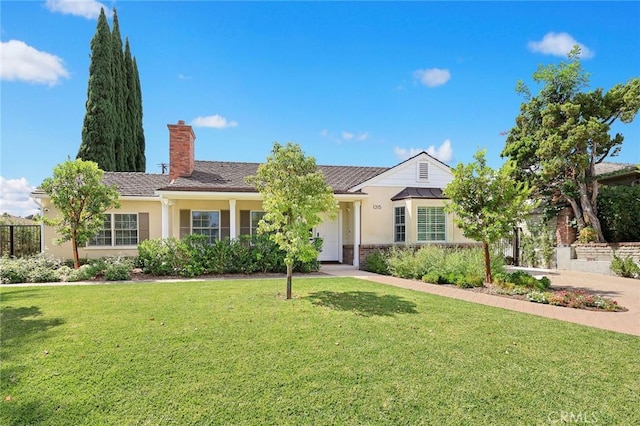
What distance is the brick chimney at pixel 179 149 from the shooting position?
16.4 meters

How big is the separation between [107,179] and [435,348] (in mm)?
18050

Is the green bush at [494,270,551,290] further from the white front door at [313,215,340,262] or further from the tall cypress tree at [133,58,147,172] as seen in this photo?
the tall cypress tree at [133,58,147,172]

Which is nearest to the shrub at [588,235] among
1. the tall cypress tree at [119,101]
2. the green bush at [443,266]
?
the green bush at [443,266]

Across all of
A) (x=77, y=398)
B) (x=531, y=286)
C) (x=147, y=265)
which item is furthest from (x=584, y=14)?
(x=147, y=265)

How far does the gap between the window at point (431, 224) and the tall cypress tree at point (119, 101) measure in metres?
25.4

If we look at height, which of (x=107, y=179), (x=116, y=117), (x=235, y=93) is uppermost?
(x=116, y=117)

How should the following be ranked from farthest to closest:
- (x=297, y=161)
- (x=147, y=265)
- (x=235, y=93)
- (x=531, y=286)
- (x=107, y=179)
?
(x=107, y=179)
(x=235, y=93)
(x=147, y=265)
(x=531, y=286)
(x=297, y=161)

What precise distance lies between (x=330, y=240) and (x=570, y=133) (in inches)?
450

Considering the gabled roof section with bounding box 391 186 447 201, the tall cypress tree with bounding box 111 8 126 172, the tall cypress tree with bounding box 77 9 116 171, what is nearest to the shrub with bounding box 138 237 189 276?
the gabled roof section with bounding box 391 186 447 201

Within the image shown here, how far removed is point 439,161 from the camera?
16.5 meters

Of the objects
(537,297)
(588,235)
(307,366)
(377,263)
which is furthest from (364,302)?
(588,235)

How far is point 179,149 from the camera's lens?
16.5 m

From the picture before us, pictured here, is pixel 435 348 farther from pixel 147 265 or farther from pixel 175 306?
pixel 147 265

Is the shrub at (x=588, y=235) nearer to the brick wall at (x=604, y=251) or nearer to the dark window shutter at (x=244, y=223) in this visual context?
the brick wall at (x=604, y=251)
